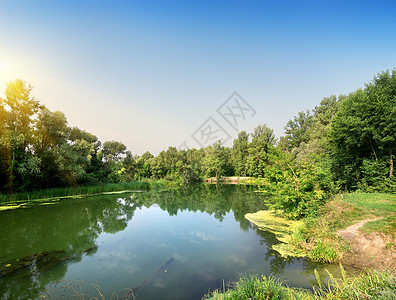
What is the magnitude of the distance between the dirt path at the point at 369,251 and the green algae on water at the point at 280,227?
138 centimetres

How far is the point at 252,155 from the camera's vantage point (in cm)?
4931

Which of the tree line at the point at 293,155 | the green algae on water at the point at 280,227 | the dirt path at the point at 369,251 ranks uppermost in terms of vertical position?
the tree line at the point at 293,155

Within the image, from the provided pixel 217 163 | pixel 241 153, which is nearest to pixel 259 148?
pixel 241 153

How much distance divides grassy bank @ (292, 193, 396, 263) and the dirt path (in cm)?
16

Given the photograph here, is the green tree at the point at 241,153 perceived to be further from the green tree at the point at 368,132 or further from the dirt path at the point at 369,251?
the dirt path at the point at 369,251

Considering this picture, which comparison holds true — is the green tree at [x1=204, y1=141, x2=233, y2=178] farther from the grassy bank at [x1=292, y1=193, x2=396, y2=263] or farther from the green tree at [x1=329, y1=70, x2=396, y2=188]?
the grassy bank at [x1=292, y1=193, x2=396, y2=263]

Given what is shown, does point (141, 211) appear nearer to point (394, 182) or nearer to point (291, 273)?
point (291, 273)

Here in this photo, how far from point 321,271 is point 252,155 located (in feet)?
150

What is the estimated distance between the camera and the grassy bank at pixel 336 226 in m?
5.62

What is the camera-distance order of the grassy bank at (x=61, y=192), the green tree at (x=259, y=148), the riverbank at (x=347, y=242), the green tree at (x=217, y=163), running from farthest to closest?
the green tree at (x=217, y=163)
the green tree at (x=259, y=148)
the grassy bank at (x=61, y=192)
the riverbank at (x=347, y=242)

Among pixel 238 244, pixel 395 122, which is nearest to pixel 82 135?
pixel 238 244

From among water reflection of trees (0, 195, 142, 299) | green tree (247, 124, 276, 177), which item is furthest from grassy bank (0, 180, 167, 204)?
green tree (247, 124, 276, 177)

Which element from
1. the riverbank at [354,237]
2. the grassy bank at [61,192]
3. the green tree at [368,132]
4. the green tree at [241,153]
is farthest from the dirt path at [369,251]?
the green tree at [241,153]

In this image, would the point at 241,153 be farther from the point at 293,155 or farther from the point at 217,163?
the point at 293,155
